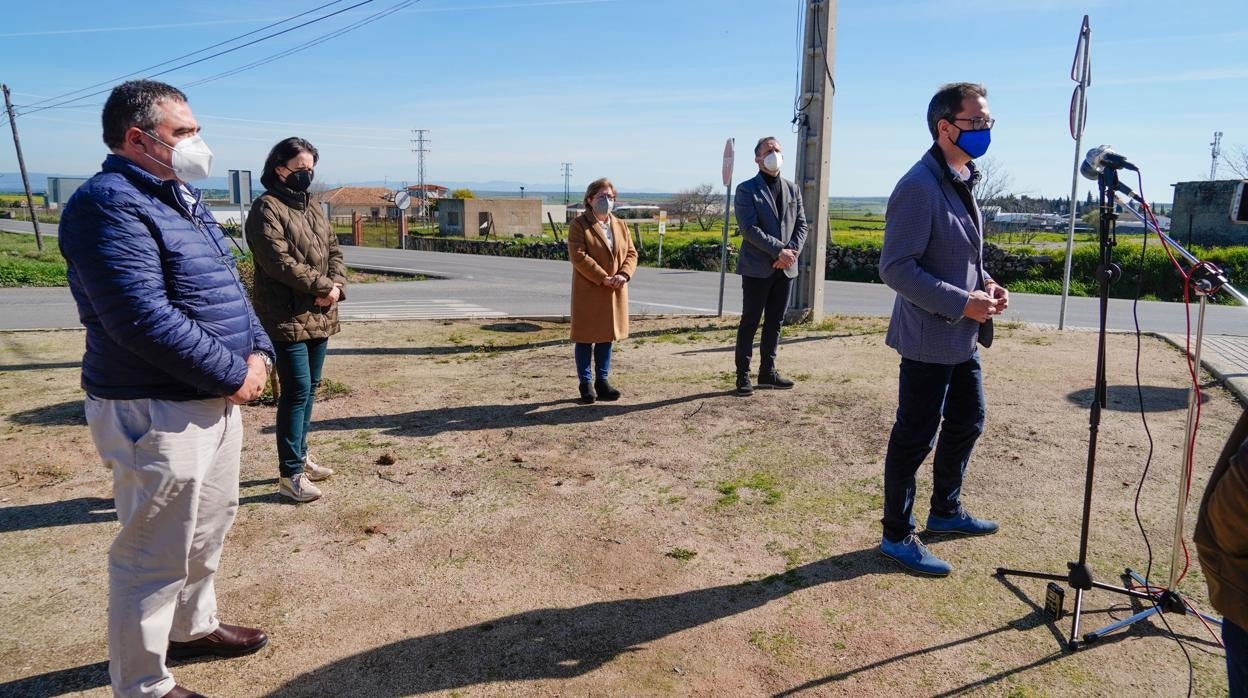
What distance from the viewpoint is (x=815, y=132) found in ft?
33.8

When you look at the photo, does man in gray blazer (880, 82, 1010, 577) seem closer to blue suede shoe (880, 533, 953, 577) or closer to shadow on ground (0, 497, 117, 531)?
blue suede shoe (880, 533, 953, 577)

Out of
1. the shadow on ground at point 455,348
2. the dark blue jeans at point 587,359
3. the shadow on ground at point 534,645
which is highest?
the dark blue jeans at point 587,359

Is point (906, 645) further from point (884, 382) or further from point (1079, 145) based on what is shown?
point (1079, 145)

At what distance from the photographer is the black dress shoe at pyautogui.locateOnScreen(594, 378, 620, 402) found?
6723mm

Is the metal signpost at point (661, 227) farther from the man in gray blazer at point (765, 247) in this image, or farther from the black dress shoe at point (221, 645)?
the black dress shoe at point (221, 645)

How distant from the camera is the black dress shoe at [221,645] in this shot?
3.08 m

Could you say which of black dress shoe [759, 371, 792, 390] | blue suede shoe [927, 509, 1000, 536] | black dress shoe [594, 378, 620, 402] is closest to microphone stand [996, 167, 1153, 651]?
blue suede shoe [927, 509, 1000, 536]

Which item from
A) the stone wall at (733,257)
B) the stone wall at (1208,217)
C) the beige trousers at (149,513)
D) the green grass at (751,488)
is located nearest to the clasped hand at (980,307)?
the green grass at (751,488)

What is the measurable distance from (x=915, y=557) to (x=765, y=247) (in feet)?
11.0

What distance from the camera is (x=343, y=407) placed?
6645 millimetres

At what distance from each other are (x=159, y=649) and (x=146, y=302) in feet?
3.67

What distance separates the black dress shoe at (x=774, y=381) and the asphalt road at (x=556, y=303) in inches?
247

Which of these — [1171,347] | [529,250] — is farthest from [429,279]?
[1171,347]

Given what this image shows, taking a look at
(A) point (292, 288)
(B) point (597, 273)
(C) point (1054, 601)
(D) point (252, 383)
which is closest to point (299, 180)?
(A) point (292, 288)
